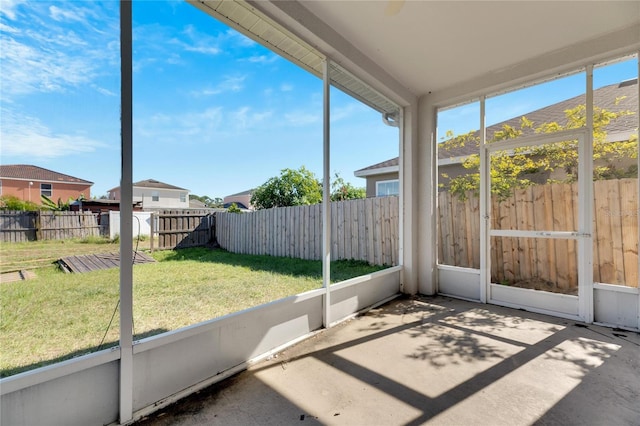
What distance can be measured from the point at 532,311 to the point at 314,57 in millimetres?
3589

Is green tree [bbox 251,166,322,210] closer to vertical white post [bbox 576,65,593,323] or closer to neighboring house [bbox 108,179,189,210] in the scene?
neighboring house [bbox 108,179,189,210]

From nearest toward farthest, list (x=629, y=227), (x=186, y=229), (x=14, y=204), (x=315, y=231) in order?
1. (x=14, y=204)
2. (x=629, y=227)
3. (x=315, y=231)
4. (x=186, y=229)

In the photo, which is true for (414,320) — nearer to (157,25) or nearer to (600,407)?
(600,407)

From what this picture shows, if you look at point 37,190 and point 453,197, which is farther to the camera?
point 453,197

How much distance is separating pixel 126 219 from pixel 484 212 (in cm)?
367

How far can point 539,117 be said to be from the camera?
10.3 feet

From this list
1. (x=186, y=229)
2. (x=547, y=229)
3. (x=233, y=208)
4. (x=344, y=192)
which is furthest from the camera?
(x=233, y=208)

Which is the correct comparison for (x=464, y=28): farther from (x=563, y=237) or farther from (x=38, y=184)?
(x=38, y=184)

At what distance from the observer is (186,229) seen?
17.0 ft

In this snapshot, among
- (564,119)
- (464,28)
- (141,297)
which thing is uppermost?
(464,28)

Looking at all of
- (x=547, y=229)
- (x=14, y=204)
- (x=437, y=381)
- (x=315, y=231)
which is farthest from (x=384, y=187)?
(x=14, y=204)

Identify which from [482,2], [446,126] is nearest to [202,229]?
[446,126]

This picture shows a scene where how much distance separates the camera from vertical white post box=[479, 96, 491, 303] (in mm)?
3445

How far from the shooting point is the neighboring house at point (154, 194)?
62.4 inches
